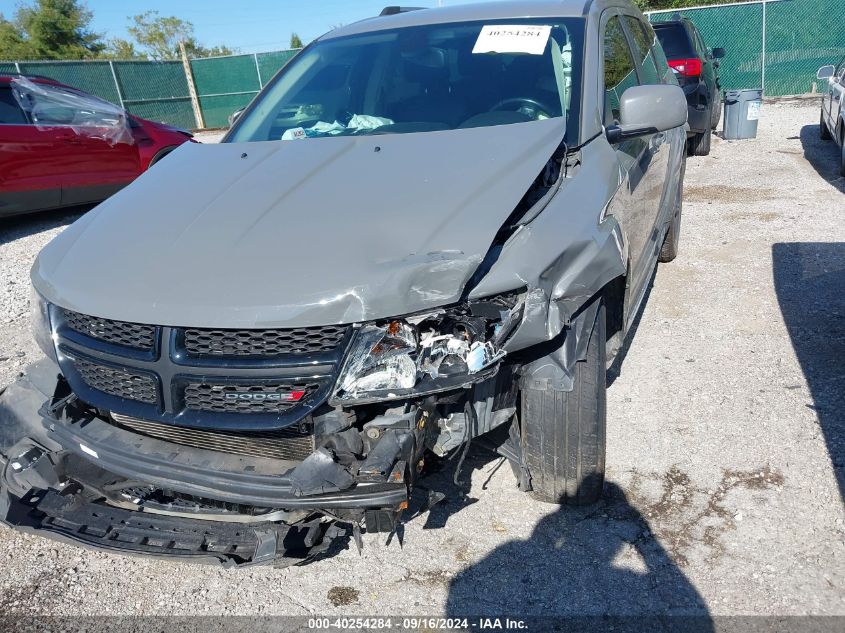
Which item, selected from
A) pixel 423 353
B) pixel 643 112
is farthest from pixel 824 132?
pixel 423 353

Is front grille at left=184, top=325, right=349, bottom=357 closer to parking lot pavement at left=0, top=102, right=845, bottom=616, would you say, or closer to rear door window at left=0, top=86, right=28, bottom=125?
parking lot pavement at left=0, top=102, right=845, bottom=616

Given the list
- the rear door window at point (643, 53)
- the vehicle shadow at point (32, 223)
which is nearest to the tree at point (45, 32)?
the vehicle shadow at point (32, 223)

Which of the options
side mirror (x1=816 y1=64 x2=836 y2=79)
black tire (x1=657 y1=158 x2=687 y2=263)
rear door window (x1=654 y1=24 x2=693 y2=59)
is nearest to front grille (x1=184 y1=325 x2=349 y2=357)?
black tire (x1=657 y1=158 x2=687 y2=263)

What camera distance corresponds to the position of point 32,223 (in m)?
8.16

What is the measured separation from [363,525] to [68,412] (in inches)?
46.2

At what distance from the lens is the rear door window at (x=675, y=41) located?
923 centimetres

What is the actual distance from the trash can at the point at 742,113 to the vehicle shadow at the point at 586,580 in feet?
32.4

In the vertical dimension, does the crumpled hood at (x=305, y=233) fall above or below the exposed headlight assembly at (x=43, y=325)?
above

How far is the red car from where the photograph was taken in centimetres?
718

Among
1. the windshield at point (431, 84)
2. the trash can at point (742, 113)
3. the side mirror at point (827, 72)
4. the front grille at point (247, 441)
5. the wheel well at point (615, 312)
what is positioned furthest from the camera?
the trash can at point (742, 113)

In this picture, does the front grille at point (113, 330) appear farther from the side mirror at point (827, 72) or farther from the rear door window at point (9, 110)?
the side mirror at point (827, 72)

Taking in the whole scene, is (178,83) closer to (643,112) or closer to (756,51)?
(756,51)

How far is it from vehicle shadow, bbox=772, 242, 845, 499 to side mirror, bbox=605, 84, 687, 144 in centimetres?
161

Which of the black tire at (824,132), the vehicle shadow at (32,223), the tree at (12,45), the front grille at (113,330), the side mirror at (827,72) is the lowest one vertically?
the black tire at (824,132)
